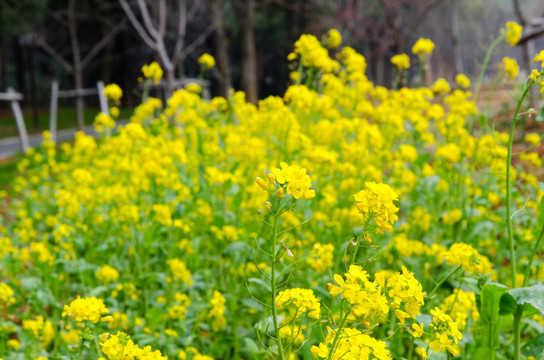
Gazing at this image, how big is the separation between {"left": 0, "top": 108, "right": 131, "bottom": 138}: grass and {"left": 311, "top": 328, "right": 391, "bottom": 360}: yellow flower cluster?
57.2 feet

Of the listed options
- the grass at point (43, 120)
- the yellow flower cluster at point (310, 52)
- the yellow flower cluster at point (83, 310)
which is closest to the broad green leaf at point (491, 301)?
the yellow flower cluster at point (83, 310)

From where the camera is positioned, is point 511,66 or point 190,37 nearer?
point 511,66

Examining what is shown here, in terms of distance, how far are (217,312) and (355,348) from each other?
4.06 feet

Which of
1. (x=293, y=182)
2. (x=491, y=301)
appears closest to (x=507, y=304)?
(x=491, y=301)

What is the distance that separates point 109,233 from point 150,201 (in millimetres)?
339

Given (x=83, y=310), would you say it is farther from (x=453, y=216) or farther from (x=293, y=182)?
(x=453, y=216)

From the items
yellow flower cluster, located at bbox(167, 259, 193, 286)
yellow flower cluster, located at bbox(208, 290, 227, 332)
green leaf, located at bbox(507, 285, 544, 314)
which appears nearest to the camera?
green leaf, located at bbox(507, 285, 544, 314)

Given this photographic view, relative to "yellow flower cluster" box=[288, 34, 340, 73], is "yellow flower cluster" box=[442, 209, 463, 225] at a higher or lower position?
lower

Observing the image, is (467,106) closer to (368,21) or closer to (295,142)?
(295,142)

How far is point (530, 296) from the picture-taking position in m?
1.61

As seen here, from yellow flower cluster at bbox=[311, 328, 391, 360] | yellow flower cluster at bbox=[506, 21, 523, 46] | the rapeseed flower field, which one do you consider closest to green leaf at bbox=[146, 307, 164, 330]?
the rapeseed flower field

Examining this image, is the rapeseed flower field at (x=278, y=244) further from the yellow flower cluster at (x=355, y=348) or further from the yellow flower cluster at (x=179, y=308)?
the yellow flower cluster at (x=355, y=348)

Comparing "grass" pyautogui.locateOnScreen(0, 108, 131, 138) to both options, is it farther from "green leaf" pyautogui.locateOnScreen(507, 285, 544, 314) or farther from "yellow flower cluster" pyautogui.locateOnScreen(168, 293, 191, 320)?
"green leaf" pyautogui.locateOnScreen(507, 285, 544, 314)

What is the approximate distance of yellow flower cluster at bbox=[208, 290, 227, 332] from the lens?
238 centimetres
